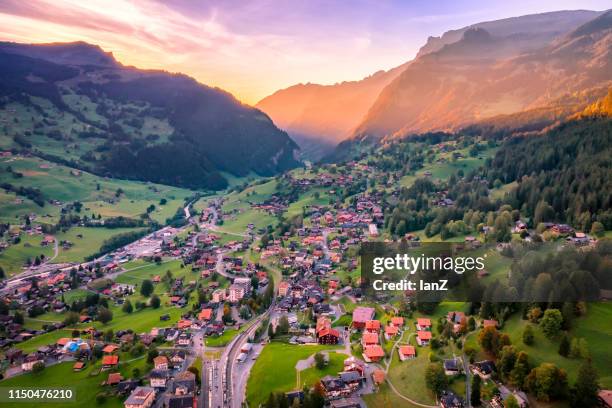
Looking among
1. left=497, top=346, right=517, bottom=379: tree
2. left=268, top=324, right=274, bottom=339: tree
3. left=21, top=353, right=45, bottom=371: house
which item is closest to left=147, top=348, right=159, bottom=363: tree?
left=21, top=353, right=45, bottom=371: house

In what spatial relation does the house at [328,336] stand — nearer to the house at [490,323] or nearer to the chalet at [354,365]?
the chalet at [354,365]

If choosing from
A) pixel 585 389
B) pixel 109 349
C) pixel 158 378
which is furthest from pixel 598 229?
pixel 109 349

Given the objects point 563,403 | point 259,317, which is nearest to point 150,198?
point 259,317

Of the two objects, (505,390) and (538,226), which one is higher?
(538,226)

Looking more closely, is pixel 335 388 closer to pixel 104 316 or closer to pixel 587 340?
pixel 587 340

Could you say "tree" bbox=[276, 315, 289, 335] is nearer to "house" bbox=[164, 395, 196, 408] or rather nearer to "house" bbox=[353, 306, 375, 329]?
"house" bbox=[353, 306, 375, 329]

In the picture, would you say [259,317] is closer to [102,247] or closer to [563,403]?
[563,403]

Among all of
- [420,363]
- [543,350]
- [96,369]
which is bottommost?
[96,369]

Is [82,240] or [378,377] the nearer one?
[378,377]
